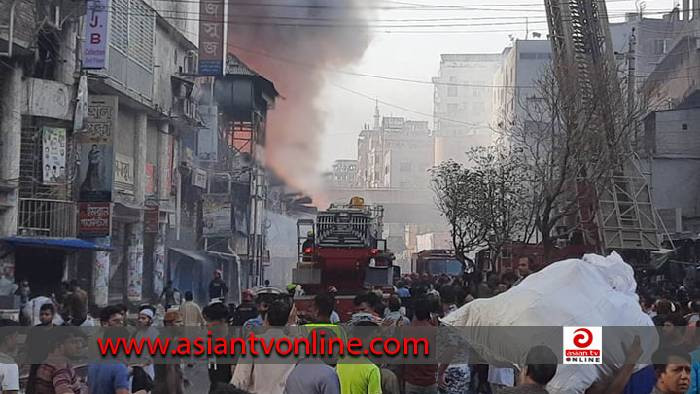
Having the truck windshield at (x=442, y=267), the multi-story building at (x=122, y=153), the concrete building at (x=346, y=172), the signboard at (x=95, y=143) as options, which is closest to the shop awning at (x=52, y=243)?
the multi-story building at (x=122, y=153)

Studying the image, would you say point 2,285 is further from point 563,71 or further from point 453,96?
point 453,96

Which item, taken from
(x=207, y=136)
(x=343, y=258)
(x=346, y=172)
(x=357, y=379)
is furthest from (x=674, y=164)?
(x=346, y=172)

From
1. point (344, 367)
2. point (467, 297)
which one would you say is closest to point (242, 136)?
point (467, 297)

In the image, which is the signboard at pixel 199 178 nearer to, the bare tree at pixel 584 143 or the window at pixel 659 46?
the bare tree at pixel 584 143

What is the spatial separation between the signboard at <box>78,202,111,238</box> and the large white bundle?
22.1 metres

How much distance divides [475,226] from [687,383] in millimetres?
23924

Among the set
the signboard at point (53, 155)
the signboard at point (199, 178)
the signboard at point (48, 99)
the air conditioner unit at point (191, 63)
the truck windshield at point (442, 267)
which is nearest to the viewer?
the signboard at point (48, 99)

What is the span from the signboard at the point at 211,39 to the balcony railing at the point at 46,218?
41.9 ft

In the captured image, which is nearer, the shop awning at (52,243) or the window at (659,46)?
the shop awning at (52,243)

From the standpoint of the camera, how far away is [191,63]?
4200 cm

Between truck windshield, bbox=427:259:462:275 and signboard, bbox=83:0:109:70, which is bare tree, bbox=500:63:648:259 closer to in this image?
signboard, bbox=83:0:109:70

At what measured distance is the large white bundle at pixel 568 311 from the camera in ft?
19.0

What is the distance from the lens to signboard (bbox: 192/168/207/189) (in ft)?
134

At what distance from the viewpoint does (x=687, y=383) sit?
18.9 ft
